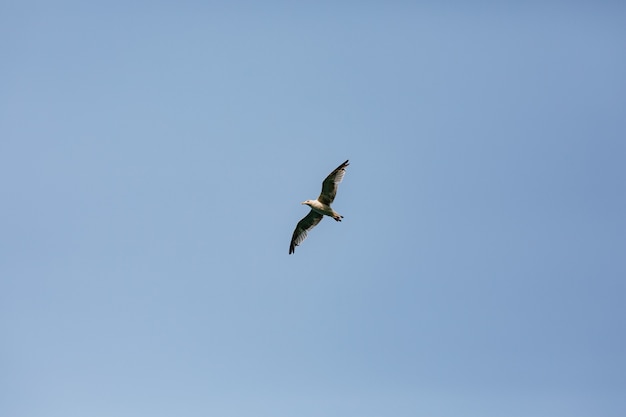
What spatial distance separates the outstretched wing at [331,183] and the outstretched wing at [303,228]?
9.11 feet

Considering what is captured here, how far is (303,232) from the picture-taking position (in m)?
60.0

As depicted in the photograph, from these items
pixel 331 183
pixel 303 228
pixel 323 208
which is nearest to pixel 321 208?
pixel 323 208

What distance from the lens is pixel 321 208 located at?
56562 mm

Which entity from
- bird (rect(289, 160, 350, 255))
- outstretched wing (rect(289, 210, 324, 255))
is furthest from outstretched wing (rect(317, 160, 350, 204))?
outstretched wing (rect(289, 210, 324, 255))

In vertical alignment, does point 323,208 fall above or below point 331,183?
below

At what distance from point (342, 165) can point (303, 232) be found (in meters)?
7.02

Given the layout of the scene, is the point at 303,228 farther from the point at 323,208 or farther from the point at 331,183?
the point at 331,183

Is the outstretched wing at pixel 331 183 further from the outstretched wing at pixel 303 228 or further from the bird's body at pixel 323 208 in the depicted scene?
the outstretched wing at pixel 303 228

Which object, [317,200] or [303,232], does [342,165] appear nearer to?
[317,200]

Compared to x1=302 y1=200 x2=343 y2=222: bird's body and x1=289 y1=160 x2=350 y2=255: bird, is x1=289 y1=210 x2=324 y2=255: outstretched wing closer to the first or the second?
x1=289 y1=160 x2=350 y2=255: bird

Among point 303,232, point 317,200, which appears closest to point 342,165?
point 317,200

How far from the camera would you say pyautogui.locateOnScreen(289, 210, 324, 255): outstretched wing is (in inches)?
2327

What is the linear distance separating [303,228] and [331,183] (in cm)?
555

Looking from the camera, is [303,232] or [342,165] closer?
[342,165]
